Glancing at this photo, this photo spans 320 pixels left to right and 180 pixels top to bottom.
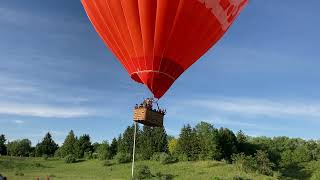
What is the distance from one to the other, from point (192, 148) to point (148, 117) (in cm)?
7402

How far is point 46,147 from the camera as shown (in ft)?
441

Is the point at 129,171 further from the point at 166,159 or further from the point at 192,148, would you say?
the point at 192,148

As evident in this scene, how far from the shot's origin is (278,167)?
103m

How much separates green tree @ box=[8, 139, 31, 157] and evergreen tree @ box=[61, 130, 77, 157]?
19.1 m

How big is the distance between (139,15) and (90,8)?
12.8 feet

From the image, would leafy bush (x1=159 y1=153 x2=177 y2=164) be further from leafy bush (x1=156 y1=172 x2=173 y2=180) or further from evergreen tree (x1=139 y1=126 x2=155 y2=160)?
leafy bush (x1=156 y1=172 x2=173 y2=180)

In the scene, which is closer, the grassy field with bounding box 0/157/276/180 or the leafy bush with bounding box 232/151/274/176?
the grassy field with bounding box 0/157/276/180

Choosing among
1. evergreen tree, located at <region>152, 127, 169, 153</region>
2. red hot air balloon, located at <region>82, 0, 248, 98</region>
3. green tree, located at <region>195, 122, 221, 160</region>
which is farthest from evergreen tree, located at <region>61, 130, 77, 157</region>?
red hot air balloon, located at <region>82, 0, 248, 98</region>

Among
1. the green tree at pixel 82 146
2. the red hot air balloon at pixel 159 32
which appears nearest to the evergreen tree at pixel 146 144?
the green tree at pixel 82 146

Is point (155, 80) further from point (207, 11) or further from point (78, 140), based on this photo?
point (78, 140)

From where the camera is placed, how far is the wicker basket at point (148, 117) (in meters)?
21.5

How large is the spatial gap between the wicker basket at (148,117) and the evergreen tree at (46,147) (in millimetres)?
114927

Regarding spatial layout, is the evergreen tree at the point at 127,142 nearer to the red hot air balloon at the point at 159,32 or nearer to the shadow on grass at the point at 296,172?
the shadow on grass at the point at 296,172

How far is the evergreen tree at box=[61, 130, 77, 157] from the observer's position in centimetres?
11878
